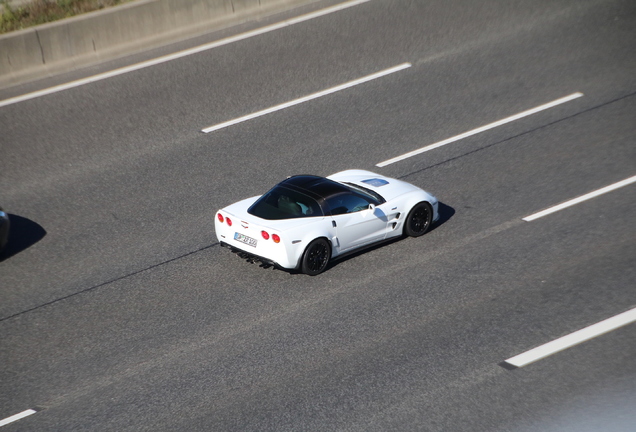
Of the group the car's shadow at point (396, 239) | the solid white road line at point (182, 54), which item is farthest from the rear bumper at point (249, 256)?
the solid white road line at point (182, 54)

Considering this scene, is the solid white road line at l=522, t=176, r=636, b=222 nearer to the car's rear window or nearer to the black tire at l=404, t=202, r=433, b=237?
the black tire at l=404, t=202, r=433, b=237

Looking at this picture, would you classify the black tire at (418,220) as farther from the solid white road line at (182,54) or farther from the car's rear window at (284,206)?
the solid white road line at (182,54)

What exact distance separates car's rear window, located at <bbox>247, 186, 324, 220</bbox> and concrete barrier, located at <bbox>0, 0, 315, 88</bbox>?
7.50 m

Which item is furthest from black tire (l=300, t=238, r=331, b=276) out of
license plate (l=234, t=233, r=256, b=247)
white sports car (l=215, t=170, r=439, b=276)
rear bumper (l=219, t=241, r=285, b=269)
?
license plate (l=234, t=233, r=256, b=247)

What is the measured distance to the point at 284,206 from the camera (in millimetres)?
10570

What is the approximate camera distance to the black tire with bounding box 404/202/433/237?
1120 centimetres

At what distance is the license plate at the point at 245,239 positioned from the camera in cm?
1030

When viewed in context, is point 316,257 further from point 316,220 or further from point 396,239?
point 396,239

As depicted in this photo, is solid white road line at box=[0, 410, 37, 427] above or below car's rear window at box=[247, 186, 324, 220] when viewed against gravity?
below

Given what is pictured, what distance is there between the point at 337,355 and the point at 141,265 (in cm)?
359

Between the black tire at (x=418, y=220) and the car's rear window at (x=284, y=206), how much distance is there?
1498 millimetres

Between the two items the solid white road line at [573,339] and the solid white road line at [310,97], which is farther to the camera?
the solid white road line at [310,97]

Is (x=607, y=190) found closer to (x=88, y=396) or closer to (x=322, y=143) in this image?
(x=322, y=143)

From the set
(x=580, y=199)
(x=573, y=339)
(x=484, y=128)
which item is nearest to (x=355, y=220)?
(x=573, y=339)
